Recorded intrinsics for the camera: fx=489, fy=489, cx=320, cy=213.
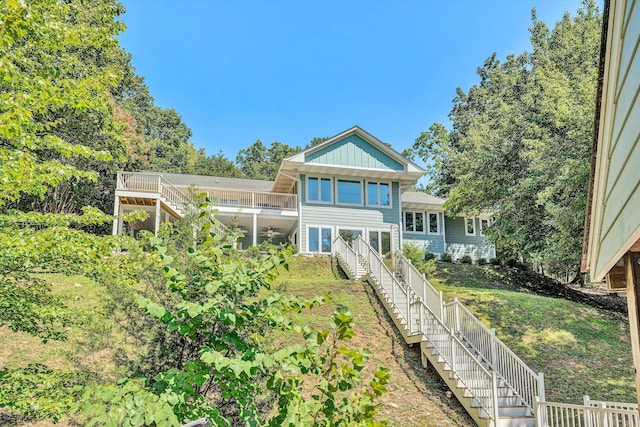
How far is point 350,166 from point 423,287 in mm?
10818

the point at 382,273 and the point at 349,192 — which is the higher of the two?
the point at 349,192

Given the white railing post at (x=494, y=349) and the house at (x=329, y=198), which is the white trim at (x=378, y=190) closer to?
the house at (x=329, y=198)

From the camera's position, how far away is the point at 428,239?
2652cm

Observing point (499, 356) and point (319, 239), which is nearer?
point (499, 356)

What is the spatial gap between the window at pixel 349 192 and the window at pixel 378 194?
497mm

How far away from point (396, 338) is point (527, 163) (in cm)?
1113

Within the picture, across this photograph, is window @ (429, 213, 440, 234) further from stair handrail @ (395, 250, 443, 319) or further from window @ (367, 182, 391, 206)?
stair handrail @ (395, 250, 443, 319)

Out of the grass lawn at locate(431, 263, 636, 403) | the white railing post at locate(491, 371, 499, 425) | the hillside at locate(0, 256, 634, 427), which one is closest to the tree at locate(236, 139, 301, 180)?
the hillside at locate(0, 256, 634, 427)

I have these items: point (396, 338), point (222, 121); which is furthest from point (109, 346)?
point (222, 121)

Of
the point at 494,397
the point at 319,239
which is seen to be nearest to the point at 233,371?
the point at 494,397

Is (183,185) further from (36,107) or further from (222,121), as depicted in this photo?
(222,121)

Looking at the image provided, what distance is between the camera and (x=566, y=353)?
12398mm

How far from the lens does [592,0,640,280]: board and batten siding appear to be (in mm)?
2209

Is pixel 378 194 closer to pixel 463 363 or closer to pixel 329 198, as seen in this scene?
pixel 329 198
